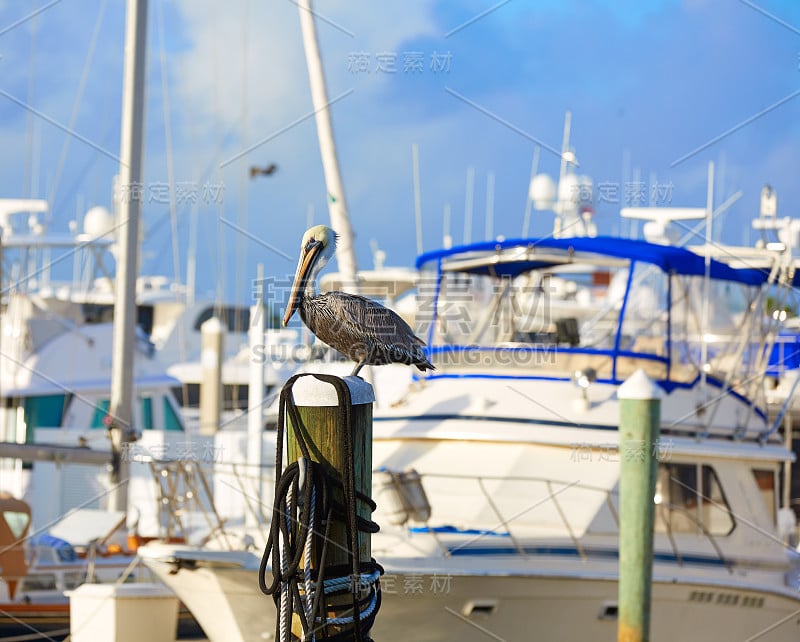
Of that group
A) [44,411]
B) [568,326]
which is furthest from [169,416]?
[568,326]

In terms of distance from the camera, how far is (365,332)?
4.97 m

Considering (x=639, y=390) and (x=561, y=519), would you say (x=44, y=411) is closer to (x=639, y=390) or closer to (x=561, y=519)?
(x=561, y=519)

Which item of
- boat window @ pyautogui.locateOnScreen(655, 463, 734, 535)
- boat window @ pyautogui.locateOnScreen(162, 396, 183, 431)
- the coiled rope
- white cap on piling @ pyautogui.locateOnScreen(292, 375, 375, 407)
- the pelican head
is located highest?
the pelican head

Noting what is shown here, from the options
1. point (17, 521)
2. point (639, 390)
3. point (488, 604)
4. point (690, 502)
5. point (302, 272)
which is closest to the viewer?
point (302, 272)

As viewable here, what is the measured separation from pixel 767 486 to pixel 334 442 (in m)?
8.27

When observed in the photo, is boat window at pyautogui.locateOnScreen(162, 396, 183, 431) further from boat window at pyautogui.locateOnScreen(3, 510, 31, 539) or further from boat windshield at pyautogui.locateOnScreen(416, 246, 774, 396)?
boat windshield at pyautogui.locateOnScreen(416, 246, 774, 396)

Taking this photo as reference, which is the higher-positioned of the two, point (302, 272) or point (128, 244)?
point (128, 244)

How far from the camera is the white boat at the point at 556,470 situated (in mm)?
8922

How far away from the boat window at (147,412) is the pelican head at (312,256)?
49.6 feet

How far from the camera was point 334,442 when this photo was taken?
4.34m

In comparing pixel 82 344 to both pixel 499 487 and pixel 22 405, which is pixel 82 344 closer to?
pixel 22 405

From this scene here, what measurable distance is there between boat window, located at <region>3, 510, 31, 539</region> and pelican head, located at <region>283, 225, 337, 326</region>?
8.37 metres

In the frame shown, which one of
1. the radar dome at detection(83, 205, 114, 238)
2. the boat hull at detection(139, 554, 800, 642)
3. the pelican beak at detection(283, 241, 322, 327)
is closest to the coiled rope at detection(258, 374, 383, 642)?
the pelican beak at detection(283, 241, 322, 327)

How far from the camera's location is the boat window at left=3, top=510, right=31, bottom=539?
41.3ft
